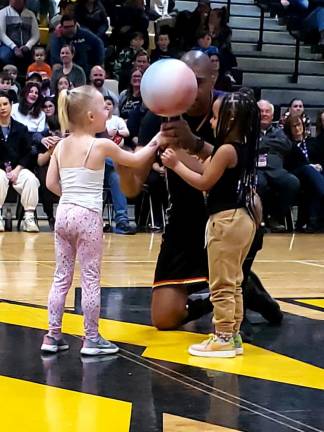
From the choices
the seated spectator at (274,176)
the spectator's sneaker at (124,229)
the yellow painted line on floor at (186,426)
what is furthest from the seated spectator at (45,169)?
the yellow painted line on floor at (186,426)

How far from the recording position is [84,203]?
13.9 feet

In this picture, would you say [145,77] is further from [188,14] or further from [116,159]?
[188,14]

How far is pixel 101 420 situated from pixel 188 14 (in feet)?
36.6


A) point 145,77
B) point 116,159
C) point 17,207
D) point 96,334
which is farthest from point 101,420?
point 17,207

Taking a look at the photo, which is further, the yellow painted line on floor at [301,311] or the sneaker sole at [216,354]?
the yellow painted line on floor at [301,311]

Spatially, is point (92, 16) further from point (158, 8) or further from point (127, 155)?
point (127, 155)

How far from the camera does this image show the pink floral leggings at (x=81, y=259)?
4207 millimetres

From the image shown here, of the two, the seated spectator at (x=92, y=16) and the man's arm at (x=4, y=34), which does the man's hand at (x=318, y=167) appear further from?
the man's arm at (x=4, y=34)

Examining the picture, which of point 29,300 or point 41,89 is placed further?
point 41,89

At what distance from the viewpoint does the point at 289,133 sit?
34.8 ft

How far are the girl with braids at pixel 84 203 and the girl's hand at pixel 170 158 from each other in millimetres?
68

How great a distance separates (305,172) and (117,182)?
2140mm

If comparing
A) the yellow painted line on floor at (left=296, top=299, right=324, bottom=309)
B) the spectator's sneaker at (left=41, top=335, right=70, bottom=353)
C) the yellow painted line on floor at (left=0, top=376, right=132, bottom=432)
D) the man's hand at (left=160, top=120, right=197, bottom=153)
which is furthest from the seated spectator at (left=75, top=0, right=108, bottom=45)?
the yellow painted line on floor at (left=0, top=376, right=132, bottom=432)

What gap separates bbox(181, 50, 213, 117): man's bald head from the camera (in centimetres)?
463
